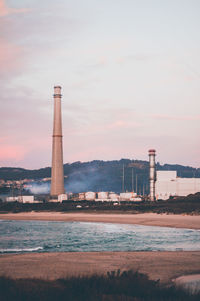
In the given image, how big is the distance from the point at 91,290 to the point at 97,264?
6298 mm

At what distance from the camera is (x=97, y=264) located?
16172mm

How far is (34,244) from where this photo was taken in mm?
26328

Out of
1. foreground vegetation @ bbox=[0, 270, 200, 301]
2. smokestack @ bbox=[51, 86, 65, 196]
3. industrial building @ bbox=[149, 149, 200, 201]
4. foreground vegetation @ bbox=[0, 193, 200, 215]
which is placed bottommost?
foreground vegetation @ bbox=[0, 193, 200, 215]

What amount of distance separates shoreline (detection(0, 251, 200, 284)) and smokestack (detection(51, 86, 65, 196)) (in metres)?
59.9

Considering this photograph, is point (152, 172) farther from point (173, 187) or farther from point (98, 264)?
point (98, 264)

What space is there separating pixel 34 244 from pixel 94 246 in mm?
4128

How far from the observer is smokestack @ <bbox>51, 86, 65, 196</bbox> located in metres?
78.9

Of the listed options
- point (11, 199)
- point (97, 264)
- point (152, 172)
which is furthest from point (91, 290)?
point (11, 199)

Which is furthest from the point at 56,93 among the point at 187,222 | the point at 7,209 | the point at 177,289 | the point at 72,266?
the point at 177,289

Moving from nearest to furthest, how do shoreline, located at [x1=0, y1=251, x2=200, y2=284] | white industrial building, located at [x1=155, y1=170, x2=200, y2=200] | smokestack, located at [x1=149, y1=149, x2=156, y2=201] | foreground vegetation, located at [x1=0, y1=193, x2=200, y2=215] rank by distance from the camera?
1. shoreline, located at [x1=0, y1=251, x2=200, y2=284]
2. foreground vegetation, located at [x1=0, y1=193, x2=200, y2=215]
3. smokestack, located at [x1=149, y1=149, x2=156, y2=201]
4. white industrial building, located at [x1=155, y1=170, x2=200, y2=200]

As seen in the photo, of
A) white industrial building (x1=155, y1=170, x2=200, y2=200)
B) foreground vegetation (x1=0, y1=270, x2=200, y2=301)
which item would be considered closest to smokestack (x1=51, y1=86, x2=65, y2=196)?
white industrial building (x1=155, y1=170, x2=200, y2=200)

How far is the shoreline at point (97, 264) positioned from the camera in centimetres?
1399

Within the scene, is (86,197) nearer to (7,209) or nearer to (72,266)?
(7,209)

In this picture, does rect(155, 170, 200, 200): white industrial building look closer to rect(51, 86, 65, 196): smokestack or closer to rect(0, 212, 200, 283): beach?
rect(51, 86, 65, 196): smokestack
